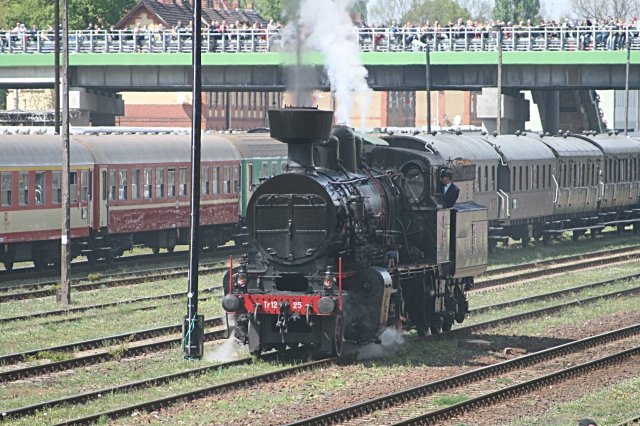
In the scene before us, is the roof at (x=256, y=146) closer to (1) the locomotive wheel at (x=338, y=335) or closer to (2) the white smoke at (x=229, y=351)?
(2) the white smoke at (x=229, y=351)

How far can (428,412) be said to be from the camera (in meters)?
16.1

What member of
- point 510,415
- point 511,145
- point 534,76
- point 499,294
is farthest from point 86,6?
point 510,415

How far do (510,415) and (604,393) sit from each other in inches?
77.0

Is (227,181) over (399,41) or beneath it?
beneath

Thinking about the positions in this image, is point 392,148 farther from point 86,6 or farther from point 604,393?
point 86,6

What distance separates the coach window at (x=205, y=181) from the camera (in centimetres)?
3875

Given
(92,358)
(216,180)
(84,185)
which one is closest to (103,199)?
(84,185)

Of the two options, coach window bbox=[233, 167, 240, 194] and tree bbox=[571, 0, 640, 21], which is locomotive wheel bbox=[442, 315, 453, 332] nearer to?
coach window bbox=[233, 167, 240, 194]

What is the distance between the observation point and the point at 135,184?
119ft

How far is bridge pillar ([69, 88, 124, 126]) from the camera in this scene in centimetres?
6438

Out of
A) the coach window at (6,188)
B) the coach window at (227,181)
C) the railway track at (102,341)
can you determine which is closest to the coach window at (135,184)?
the coach window at (227,181)

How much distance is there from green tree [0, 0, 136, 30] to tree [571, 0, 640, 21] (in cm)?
6351

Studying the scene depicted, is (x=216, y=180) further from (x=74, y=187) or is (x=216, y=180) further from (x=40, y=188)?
(x=40, y=188)

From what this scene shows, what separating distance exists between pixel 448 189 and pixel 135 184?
1555 cm
